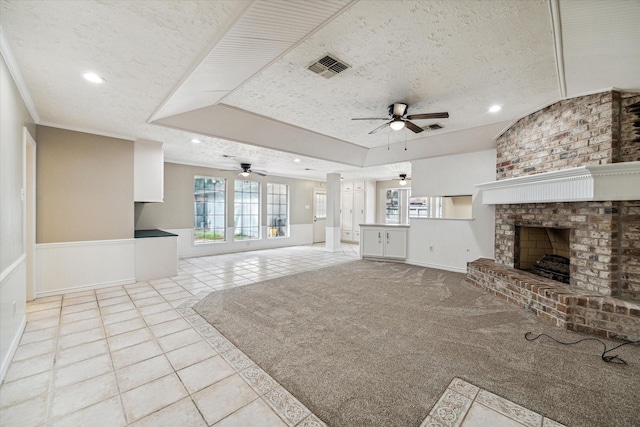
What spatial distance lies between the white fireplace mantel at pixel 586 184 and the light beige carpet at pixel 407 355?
1496 mm

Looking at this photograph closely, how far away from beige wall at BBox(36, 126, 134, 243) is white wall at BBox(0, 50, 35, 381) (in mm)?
983

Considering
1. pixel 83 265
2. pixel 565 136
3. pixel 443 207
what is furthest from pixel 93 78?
pixel 443 207

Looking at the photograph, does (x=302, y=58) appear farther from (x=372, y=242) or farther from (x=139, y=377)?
(x=372, y=242)

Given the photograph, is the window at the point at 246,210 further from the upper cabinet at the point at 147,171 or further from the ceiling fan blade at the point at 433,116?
the ceiling fan blade at the point at 433,116

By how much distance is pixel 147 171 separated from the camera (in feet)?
15.0

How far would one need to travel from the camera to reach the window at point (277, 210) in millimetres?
8742

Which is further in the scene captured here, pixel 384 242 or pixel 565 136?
pixel 384 242

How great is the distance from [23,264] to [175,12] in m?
3.27

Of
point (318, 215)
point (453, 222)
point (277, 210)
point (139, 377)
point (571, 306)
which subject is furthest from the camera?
point (318, 215)

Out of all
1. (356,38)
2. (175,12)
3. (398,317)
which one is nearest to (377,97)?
(356,38)

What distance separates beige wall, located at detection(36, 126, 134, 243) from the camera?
12.0 ft

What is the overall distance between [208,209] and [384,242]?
5.10 m

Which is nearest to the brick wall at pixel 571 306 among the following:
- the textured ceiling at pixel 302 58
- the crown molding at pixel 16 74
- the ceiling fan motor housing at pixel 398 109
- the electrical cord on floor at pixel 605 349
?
the electrical cord on floor at pixel 605 349

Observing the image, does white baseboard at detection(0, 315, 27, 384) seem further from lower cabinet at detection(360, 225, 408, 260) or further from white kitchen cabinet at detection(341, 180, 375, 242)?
white kitchen cabinet at detection(341, 180, 375, 242)
